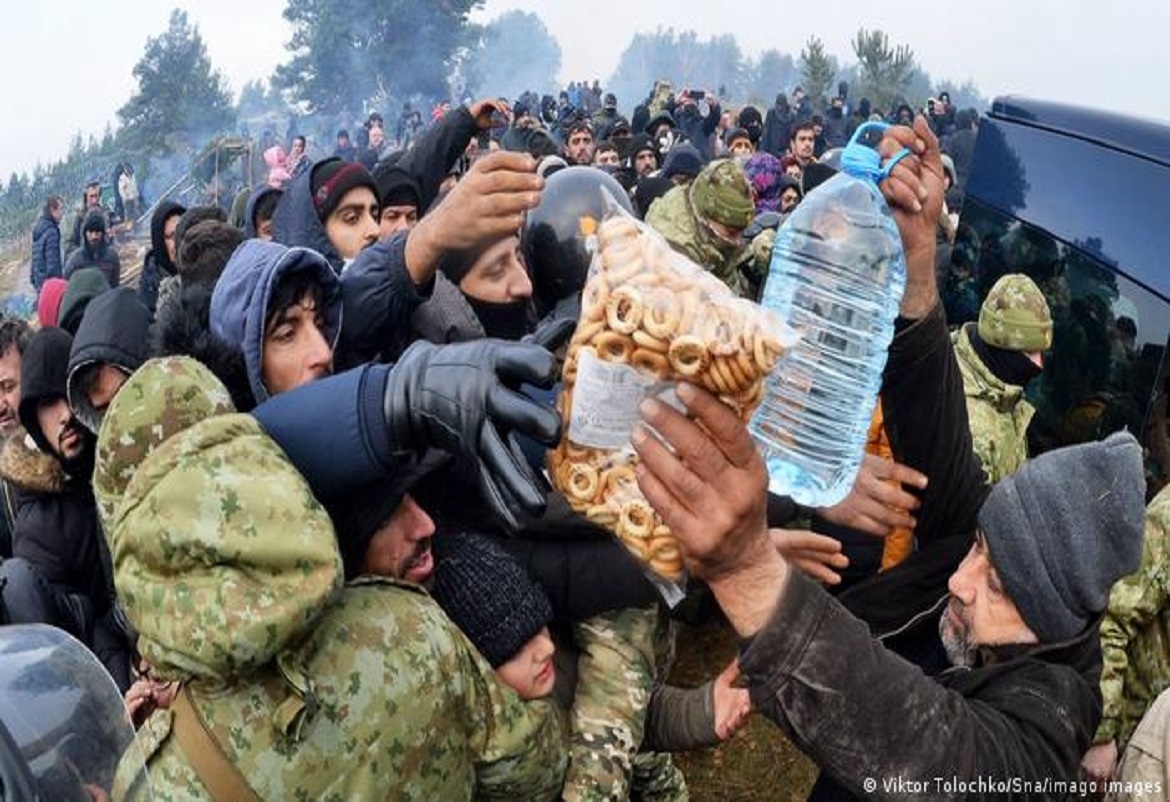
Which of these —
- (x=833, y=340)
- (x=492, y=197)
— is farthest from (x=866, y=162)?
(x=492, y=197)

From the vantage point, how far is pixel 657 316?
1.41m

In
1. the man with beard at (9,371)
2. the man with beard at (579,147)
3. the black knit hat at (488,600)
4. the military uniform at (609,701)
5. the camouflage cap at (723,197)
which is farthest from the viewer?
the man with beard at (579,147)

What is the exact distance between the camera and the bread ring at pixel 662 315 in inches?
54.9

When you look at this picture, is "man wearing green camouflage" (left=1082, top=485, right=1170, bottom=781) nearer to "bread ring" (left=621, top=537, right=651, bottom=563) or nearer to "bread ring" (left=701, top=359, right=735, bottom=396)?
"bread ring" (left=621, top=537, right=651, bottom=563)

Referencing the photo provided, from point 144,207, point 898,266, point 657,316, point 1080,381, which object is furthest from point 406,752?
point 144,207

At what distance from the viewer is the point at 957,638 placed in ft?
6.90

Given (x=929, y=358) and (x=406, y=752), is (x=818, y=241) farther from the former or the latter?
(x=406, y=752)

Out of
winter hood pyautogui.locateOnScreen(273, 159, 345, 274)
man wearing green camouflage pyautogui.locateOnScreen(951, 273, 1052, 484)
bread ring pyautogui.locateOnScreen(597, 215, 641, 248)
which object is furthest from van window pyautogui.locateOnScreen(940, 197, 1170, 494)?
winter hood pyautogui.locateOnScreen(273, 159, 345, 274)

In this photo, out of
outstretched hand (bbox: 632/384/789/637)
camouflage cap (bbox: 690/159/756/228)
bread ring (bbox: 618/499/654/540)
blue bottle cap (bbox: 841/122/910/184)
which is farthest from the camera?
camouflage cap (bbox: 690/159/756/228)

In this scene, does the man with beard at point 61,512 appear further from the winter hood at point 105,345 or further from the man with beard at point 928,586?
the man with beard at point 928,586

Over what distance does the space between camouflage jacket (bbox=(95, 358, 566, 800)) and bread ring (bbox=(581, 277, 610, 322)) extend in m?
0.53

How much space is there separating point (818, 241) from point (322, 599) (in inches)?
70.6

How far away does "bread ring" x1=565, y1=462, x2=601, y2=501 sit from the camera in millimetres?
1623

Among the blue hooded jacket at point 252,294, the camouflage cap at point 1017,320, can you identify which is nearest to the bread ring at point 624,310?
the blue hooded jacket at point 252,294
